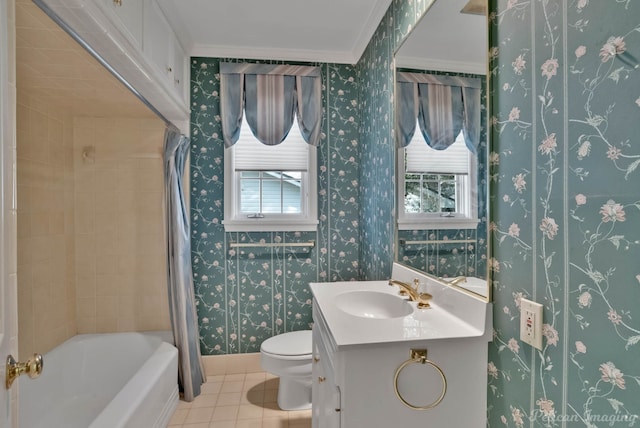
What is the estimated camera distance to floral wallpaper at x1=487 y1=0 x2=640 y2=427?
25.9 inches

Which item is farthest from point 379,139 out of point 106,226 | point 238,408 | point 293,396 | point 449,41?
point 106,226

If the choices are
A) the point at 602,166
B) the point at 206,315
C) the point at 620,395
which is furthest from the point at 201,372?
the point at 602,166

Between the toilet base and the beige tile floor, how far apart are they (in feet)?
0.11

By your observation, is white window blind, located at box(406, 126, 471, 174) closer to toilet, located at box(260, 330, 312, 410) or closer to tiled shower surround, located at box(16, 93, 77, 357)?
toilet, located at box(260, 330, 312, 410)

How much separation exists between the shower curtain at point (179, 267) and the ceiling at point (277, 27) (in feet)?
2.30

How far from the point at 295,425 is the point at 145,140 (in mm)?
2215

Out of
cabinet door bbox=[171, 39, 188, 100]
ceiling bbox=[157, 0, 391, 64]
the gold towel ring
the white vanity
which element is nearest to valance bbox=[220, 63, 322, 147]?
ceiling bbox=[157, 0, 391, 64]

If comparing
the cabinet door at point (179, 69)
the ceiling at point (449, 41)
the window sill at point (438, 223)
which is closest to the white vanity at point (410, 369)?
the window sill at point (438, 223)

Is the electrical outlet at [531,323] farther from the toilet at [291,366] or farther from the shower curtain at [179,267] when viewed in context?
the shower curtain at [179,267]

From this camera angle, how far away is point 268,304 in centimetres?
250

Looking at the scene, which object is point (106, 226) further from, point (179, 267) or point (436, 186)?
point (436, 186)

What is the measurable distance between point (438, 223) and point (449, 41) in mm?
741

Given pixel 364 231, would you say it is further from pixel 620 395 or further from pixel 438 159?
pixel 620 395

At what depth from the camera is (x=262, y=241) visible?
97.6 inches
